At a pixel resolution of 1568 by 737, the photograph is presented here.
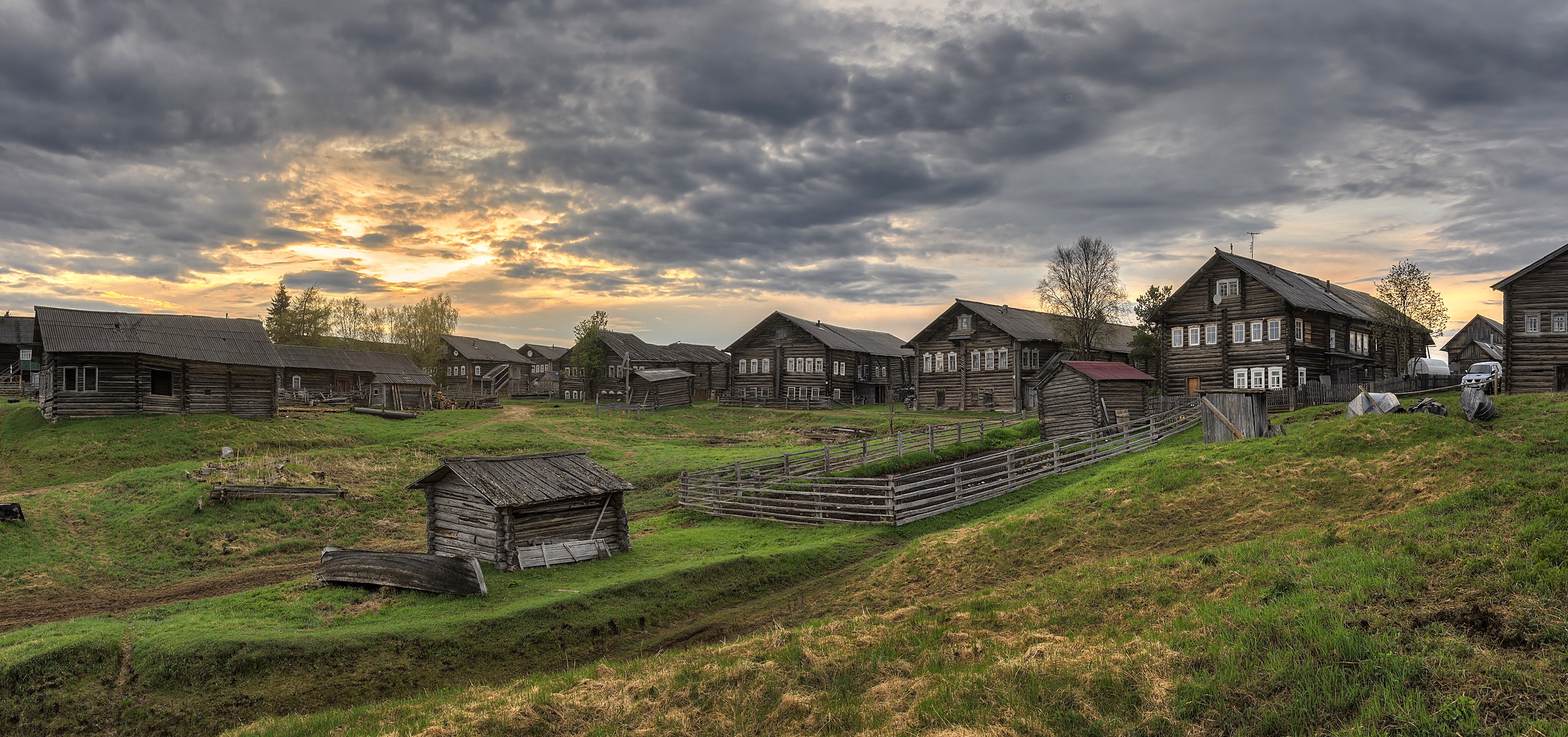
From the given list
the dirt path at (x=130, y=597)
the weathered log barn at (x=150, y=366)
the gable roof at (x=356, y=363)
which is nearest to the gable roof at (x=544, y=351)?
the gable roof at (x=356, y=363)

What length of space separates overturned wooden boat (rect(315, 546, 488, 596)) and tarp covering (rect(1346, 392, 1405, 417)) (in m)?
26.0

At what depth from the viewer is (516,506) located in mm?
18672

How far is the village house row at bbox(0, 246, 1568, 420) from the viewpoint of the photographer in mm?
36562

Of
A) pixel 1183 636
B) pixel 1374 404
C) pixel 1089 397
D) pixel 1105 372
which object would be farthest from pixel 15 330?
pixel 1374 404

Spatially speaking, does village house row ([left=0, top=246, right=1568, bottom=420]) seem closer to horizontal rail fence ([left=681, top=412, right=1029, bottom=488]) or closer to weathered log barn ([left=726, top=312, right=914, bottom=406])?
weathered log barn ([left=726, top=312, right=914, bottom=406])

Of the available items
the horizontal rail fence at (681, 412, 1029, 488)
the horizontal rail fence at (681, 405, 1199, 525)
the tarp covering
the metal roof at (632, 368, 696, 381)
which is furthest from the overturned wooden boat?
the metal roof at (632, 368, 696, 381)

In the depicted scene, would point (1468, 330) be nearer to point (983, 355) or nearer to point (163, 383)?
point (983, 355)

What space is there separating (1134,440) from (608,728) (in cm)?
2778

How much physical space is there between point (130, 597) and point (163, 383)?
1123 inches

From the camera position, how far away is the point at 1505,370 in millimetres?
34406

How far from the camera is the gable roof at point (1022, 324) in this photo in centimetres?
5690

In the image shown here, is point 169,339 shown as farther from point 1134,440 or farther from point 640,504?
point 1134,440

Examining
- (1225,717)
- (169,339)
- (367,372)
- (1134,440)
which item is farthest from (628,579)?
(367,372)

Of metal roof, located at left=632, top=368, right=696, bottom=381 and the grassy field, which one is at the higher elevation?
metal roof, located at left=632, top=368, right=696, bottom=381
